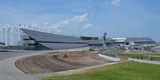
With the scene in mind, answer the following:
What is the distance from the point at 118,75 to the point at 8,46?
387ft

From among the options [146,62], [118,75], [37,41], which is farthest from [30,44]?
[118,75]

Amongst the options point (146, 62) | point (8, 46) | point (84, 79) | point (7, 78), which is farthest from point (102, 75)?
point (8, 46)

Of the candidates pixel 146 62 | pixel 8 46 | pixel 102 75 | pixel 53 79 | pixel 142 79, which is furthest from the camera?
pixel 8 46

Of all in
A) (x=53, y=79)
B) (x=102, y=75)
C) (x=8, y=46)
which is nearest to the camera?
(x=53, y=79)

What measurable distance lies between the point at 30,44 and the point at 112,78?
122 metres

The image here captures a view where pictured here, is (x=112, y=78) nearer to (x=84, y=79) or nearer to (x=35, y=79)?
(x=84, y=79)

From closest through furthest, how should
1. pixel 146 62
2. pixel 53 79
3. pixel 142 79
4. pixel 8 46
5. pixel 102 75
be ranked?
1. pixel 53 79
2. pixel 142 79
3. pixel 102 75
4. pixel 146 62
5. pixel 8 46

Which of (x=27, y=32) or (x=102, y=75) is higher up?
(x=27, y=32)

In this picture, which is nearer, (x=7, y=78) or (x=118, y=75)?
(x=7, y=78)

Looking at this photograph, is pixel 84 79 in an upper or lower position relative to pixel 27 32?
lower

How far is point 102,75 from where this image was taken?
4406cm

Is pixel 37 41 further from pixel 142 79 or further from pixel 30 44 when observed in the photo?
pixel 142 79

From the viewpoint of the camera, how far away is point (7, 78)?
125 feet

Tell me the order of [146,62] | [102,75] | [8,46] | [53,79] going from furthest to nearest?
1. [8,46]
2. [146,62]
3. [102,75]
4. [53,79]
